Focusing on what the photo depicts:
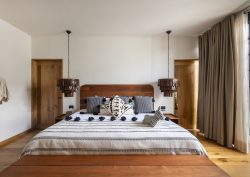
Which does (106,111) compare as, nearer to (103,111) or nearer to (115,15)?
(103,111)

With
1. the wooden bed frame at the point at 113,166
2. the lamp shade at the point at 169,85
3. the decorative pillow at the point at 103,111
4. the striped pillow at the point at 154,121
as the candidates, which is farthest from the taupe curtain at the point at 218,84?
the decorative pillow at the point at 103,111

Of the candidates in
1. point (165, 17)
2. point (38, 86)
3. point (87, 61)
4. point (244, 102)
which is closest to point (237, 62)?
point (244, 102)

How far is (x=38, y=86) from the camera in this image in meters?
4.78

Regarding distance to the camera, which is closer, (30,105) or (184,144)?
(184,144)

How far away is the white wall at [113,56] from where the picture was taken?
4547 mm

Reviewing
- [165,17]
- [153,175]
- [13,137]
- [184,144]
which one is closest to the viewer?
[153,175]

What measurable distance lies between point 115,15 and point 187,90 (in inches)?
106

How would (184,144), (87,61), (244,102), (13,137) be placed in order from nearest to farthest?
1. (184,144)
2. (244,102)
3. (13,137)
4. (87,61)

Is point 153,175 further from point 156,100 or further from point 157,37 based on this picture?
point 157,37

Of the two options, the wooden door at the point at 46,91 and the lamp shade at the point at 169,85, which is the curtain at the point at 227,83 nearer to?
the lamp shade at the point at 169,85

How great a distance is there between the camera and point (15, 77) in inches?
159

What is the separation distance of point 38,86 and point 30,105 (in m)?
0.53

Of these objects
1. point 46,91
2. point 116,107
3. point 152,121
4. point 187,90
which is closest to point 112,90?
point 116,107

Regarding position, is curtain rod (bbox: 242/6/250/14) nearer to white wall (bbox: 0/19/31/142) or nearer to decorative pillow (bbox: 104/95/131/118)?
decorative pillow (bbox: 104/95/131/118)
